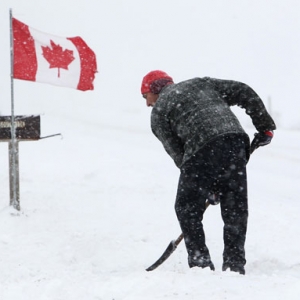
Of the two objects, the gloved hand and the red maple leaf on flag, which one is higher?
the red maple leaf on flag

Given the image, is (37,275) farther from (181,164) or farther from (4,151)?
(4,151)

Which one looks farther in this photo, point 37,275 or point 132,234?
point 132,234

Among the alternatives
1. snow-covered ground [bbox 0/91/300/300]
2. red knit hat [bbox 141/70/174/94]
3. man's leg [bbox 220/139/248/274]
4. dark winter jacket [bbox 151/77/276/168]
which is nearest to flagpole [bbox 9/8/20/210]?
snow-covered ground [bbox 0/91/300/300]

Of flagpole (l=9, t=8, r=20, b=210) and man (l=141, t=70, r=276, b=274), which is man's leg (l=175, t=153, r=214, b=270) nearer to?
man (l=141, t=70, r=276, b=274)

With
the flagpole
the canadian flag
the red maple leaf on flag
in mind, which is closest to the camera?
the flagpole

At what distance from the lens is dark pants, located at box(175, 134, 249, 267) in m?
3.60

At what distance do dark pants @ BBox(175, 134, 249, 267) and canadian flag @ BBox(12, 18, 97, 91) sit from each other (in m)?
3.81

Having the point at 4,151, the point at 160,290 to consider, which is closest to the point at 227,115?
the point at 160,290

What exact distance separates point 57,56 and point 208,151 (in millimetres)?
4052

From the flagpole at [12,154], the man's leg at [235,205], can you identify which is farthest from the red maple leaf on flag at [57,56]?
the man's leg at [235,205]

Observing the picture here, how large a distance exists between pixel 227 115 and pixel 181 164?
1.61ft

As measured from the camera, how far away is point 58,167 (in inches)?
377

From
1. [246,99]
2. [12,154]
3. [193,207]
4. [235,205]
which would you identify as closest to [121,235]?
[12,154]

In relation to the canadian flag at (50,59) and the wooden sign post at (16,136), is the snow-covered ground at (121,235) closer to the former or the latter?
the wooden sign post at (16,136)
